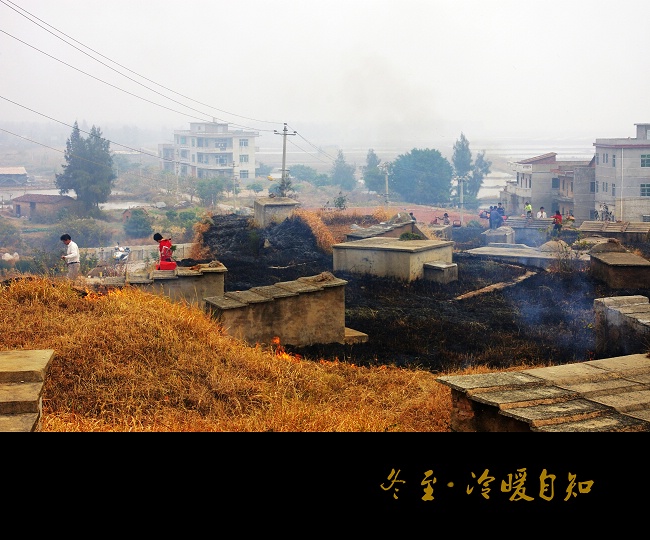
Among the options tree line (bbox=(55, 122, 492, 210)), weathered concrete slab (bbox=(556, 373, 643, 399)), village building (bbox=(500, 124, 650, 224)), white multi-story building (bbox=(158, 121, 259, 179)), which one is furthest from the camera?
white multi-story building (bbox=(158, 121, 259, 179))

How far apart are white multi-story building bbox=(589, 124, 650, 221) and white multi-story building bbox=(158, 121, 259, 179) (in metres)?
16.2

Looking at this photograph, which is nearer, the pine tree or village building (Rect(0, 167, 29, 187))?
village building (Rect(0, 167, 29, 187))

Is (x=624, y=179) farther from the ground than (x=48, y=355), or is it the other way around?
(x=624, y=179)

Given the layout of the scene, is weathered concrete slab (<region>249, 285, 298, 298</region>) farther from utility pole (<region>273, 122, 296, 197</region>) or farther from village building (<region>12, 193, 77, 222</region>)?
village building (<region>12, 193, 77, 222</region>)

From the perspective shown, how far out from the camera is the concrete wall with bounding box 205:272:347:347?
6.43 metres

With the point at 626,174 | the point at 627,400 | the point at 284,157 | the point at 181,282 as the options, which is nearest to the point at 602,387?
the point at 627,400

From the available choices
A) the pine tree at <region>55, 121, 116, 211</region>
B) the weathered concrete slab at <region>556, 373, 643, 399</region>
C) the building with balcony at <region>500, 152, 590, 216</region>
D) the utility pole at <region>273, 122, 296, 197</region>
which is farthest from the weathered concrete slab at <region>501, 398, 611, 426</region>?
the pine tree at <region>55, 121, 116, 211</region>

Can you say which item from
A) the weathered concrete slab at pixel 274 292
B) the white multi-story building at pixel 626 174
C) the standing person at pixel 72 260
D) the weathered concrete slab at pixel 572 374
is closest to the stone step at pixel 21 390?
the weathered concrete slab at pixel 572 374

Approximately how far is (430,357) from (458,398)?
279 centimetres

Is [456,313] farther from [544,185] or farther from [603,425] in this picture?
[544,185]

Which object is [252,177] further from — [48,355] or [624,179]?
[48,355]

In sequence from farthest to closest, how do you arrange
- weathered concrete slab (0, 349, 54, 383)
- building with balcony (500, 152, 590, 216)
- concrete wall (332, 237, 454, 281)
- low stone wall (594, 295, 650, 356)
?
building with balcony (500, 152, 590, 216) < concrete wall (332, 237, 454, 281) < low stone wall (594, 295, 650, 356) < weathered concrete slab (0, 349, 54, 383)

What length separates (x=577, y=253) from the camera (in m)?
11.7
